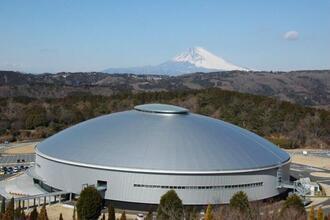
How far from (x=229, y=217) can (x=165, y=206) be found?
6.55 meters

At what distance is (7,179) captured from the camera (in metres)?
58.3

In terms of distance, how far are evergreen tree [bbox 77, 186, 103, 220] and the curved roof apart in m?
4.33

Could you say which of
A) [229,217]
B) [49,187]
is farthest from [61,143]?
[229,217]

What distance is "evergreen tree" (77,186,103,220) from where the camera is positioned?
40.8 m

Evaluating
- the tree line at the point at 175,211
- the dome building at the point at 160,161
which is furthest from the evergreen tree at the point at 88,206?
the dome building at the point at 160,161

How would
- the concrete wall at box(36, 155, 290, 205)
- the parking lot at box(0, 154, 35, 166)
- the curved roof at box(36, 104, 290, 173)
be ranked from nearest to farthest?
the concrete wall at box(36, 155, 290, 205), the curved roof at box(36, 104, 290, 173), the parking lot at box(0, 154, 35, 166)

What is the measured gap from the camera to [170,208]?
39.2 metres

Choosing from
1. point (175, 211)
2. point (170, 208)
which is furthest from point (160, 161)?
point (175, 211)

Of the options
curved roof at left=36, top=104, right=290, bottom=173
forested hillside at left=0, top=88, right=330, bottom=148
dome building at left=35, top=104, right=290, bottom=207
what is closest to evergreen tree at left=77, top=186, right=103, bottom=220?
dome building at left=35, top=104, right=290, bottom=207

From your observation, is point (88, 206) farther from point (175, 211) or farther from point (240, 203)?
point (240, 203)

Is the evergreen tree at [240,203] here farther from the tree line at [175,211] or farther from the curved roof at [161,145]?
the curved roof at [161,145]

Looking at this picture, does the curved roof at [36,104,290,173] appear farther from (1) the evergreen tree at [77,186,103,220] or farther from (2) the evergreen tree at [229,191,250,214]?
(2) the evergreen tree at [229,191,250,214]

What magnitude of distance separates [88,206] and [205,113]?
83.5 metres

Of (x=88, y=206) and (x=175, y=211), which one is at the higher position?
(x=175, y=211)
